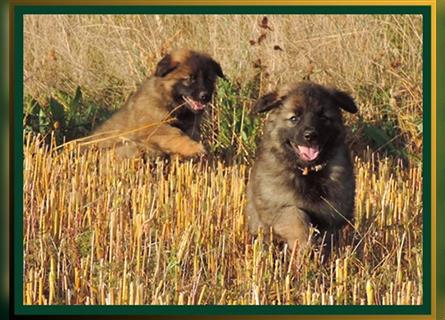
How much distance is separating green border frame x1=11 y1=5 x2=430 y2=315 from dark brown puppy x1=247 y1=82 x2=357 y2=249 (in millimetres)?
901

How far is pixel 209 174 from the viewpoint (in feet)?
26.1

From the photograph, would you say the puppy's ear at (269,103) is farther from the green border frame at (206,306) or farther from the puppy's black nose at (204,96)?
the puppy's black nose at (204,96)

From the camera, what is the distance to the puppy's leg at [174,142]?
8352 mm

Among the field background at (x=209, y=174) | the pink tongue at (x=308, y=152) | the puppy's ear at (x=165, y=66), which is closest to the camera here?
the field background at (x=209, y=174)

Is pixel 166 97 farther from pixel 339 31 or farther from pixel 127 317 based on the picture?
pixel 127 317

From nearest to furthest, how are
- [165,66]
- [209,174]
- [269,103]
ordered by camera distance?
1. [269,103]
2. [209,174]
3. [165,66]

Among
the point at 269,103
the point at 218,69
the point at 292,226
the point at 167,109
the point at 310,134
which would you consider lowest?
the point at 292,226

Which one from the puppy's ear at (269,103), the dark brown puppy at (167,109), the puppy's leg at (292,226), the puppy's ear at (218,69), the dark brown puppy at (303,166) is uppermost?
the puppy's ear at (218,69)

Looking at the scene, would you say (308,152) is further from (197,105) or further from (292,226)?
(197,105)

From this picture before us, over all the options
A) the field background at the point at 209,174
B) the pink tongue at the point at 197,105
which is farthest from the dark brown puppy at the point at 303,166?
the pink tongue at the point at 197,105

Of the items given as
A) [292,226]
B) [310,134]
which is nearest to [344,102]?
[310,134]

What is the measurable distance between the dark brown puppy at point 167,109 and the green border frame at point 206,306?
2.64 m

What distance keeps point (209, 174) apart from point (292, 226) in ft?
5.11

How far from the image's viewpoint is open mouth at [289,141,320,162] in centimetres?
672
